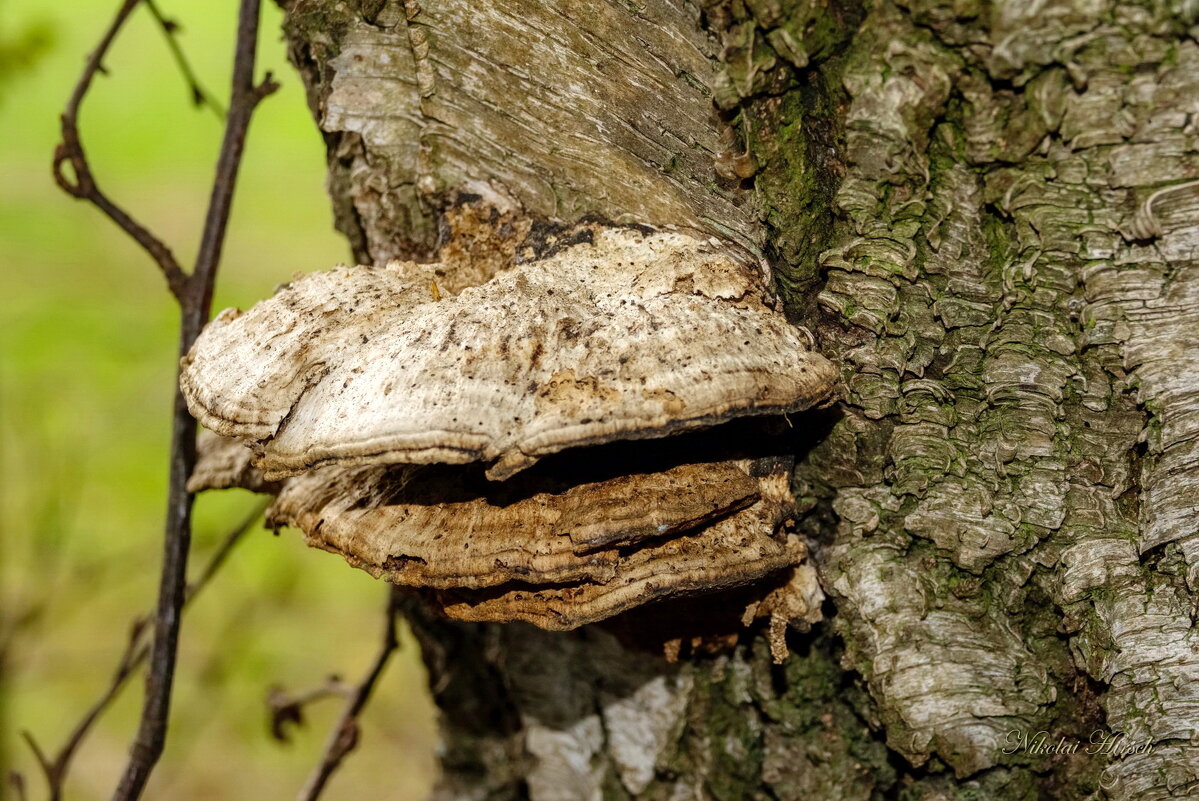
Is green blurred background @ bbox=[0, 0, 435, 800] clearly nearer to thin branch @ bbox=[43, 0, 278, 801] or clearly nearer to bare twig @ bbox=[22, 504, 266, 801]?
bare twig @ bbox=[22, 504, 266, 801]

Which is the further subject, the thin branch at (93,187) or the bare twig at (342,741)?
the bare twig at (342,741)

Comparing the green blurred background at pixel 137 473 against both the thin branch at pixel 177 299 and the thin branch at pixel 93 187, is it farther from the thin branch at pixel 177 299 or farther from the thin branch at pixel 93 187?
the thin branch at pixel 93 187

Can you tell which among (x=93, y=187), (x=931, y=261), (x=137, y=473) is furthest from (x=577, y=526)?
(x=137, y=473)

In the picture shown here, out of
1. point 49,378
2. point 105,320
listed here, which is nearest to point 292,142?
point 105,320

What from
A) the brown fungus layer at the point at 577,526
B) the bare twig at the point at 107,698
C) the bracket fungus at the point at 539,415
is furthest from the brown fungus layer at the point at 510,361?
the bare twig at the point at 107,698

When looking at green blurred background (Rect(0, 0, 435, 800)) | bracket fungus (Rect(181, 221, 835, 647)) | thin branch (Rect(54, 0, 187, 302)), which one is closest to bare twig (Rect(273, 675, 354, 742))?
bracket fungus (Rect(181, 221, 835, 647))

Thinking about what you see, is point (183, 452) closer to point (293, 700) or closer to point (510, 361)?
point (293, 700)
